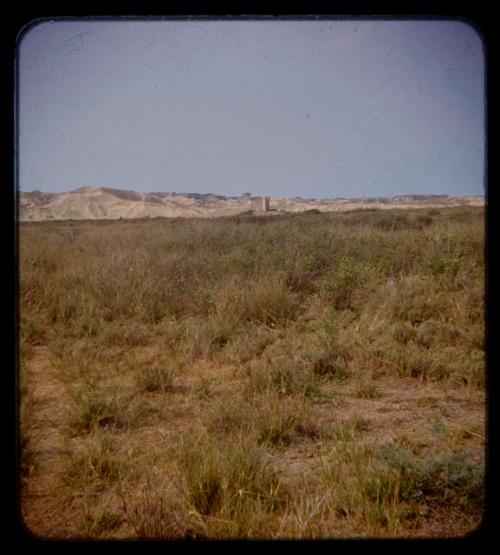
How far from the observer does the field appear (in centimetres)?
225

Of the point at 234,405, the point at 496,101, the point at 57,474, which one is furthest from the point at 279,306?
the point at 496,101

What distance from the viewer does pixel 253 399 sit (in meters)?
3.39

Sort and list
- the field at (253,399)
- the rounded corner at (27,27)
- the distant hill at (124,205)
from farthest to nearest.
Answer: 1. the distant hill at (124,205)
2. the field at (253,399)
3. the rounded corner at (27,27)

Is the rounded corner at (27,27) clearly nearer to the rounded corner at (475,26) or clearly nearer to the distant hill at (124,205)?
the rounded corner at (475,26)

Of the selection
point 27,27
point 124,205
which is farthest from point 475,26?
point 124,205

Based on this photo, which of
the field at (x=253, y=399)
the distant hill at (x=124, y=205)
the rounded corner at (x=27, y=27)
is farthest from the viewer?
the distant hill at (x=124, y=205)

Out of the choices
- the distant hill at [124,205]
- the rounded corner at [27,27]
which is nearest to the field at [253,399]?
the rounded corner at [27,27]

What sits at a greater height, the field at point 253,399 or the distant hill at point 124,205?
the distant hill at point 124,205

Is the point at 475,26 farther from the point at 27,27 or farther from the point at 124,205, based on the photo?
the point at 124,205

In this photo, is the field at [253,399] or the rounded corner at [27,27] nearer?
the rounded corner at [27,27]

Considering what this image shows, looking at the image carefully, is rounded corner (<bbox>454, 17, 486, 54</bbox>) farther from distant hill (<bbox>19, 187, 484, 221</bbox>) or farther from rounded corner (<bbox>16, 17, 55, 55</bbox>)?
distant hill (<bbox>19, 187, 484, 221</bbox>)

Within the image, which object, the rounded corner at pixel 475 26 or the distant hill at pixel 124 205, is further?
the distant hill at pixel 124 205

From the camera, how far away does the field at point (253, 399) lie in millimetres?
2248

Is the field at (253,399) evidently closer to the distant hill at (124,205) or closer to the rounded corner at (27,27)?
the rounded corner at (27,27)
